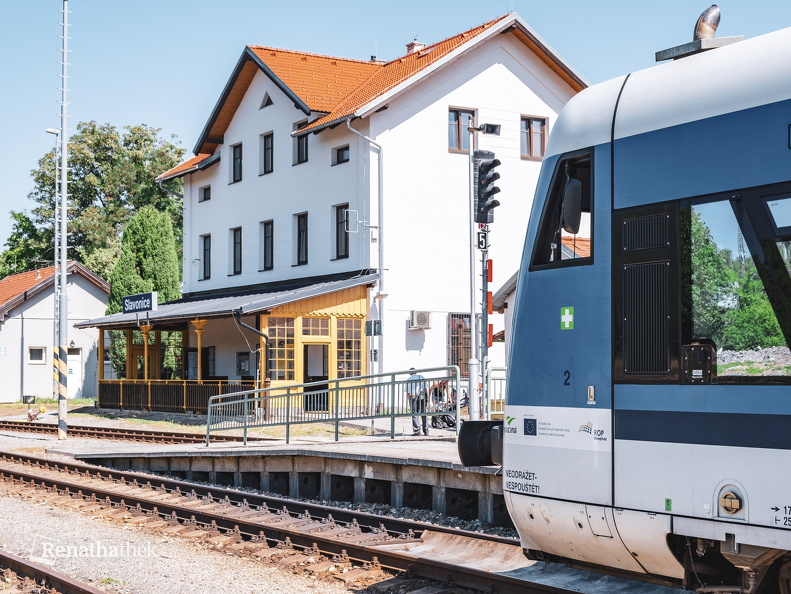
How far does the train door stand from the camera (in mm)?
6754

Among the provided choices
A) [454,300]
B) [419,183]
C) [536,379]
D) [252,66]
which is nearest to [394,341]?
[454,300]

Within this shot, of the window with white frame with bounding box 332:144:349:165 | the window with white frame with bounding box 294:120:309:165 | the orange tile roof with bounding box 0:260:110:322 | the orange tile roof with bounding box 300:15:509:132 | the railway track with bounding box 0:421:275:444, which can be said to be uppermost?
the orange tile roof with bounding box 300:15:509:132

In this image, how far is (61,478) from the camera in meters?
18.2

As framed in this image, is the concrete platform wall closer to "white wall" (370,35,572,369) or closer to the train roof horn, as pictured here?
the train roof horn

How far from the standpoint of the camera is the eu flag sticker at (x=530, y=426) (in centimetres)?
721

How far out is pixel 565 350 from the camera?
7020 millimetres

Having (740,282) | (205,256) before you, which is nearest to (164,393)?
(205,256)

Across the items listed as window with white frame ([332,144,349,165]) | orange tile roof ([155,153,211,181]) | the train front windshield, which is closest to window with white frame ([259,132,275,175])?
window with white frame ([332,144,349,165])

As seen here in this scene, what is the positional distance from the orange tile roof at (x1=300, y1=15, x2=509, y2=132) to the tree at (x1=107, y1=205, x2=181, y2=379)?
667 inches

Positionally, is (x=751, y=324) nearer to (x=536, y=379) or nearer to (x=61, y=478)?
(x=536, y=379)

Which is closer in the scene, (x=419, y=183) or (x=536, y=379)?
(x=536, y=379)

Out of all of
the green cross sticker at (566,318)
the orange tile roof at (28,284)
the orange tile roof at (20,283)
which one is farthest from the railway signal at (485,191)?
the orange tile roof at (20,283)

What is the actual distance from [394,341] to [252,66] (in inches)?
458

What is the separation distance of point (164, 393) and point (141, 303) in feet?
10.4
